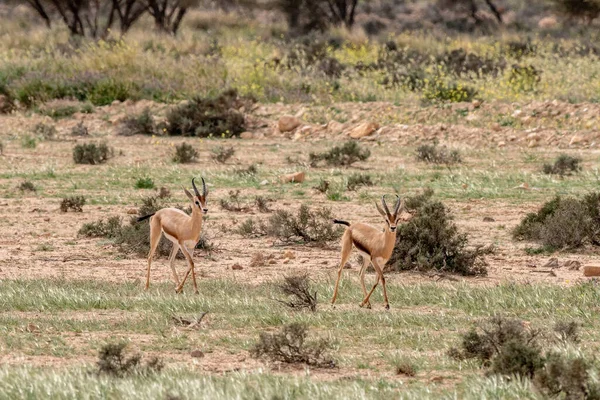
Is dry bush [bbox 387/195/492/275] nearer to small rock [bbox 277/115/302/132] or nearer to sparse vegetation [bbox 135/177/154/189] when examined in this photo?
sparse vegetation [bbox 135/177/154/189]

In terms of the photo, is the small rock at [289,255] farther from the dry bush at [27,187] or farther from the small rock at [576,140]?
the small rock at [576,140]

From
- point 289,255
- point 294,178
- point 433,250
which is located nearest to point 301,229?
point 289,255

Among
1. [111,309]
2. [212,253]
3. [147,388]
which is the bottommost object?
[212,253]

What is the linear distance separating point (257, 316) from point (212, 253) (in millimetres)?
4168

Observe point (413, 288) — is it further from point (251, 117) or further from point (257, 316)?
point (251, 117)

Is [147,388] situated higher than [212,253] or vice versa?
[147,388]

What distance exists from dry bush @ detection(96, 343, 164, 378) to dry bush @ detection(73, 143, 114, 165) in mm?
13066

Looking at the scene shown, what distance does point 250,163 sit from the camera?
19.8 m

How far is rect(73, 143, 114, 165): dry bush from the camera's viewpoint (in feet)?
64.0

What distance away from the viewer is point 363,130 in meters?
22.6

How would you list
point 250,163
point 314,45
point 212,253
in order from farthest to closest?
point 314,45
point 250,163
point 212,253

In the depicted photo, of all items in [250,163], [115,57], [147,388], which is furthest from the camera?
[115,57]

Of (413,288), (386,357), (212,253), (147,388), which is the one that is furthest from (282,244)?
(147,388)

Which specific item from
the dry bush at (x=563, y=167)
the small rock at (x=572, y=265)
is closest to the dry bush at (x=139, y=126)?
the dry bush at (x=563, y=167)
